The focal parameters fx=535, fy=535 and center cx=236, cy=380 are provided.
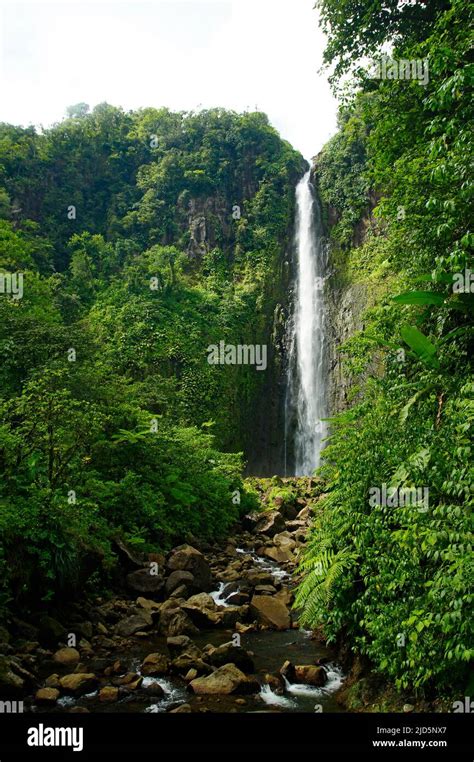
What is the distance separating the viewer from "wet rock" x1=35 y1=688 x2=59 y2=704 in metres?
5.97

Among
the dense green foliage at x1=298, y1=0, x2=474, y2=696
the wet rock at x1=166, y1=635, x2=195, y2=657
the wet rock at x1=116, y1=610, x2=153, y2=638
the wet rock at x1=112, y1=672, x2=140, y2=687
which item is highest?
the dense green foliage at x1=298, y1=0, x2=474, y2=696

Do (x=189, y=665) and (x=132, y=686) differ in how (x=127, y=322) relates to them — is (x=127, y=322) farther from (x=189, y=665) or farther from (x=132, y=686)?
(x=132, y=686)

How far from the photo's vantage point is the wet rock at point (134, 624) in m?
8.33

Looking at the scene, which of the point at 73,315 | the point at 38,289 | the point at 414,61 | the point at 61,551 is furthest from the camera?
the point at 73,315

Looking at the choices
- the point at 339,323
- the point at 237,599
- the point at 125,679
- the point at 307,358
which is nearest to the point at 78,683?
the point at 125,679

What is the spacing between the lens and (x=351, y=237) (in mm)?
35125

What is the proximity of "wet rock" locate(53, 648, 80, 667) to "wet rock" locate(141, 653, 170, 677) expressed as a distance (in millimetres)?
928

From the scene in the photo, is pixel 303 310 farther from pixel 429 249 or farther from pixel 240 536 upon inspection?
pixel 429 249

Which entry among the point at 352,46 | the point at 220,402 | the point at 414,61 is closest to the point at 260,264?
Answer: the point at 220,402

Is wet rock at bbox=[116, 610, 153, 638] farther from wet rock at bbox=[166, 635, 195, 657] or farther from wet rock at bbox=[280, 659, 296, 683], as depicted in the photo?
wet rock at bbox=[280, 659, 296, 683]

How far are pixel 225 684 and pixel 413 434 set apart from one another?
12.3ft

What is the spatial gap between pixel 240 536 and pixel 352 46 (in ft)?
44.1

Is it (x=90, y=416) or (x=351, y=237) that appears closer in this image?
(x=90, y=416)

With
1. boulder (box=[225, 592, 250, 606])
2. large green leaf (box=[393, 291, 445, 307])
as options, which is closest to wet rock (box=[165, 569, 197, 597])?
boulder (box=[225, 592, 250, 606])
